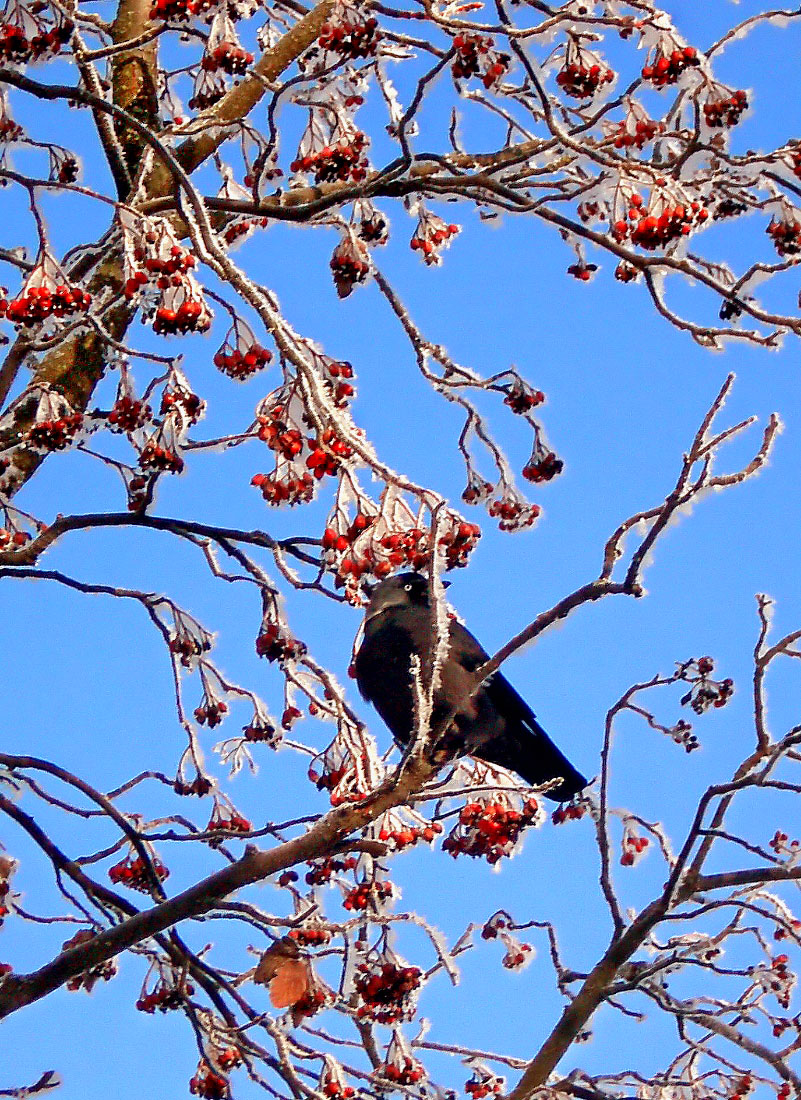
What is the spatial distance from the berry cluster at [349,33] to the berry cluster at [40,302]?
3.62 ft

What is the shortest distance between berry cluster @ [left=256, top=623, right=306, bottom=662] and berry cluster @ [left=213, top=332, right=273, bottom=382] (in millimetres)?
924

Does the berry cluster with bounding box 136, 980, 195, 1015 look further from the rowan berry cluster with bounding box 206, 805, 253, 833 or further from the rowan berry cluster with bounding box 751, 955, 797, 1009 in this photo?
the rowan berry cluster with bounding box 751, 955, 797, 1009

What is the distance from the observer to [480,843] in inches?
142

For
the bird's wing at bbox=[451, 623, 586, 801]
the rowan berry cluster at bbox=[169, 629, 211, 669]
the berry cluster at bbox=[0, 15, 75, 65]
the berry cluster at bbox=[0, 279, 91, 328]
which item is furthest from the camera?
the bird's wing at bbox=[451, 623, 586, 801]

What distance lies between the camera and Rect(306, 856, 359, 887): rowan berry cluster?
3789mm

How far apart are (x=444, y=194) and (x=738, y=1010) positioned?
10.9ft

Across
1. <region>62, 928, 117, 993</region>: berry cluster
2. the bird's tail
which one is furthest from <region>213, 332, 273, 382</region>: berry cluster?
the bird's tail

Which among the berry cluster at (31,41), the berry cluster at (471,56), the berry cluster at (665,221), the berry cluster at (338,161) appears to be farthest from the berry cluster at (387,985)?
the berry cluster at (31,41)

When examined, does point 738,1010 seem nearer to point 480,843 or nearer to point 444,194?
point 480,843

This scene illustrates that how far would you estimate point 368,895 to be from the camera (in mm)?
3697

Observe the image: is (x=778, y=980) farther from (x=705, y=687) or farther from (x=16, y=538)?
(x=16, y=538)

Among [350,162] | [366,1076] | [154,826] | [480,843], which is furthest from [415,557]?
[154,826]

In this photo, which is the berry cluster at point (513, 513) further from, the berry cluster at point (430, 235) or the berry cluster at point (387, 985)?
the berry cluster at point (387, 985)

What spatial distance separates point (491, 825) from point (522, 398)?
1.71 metres
